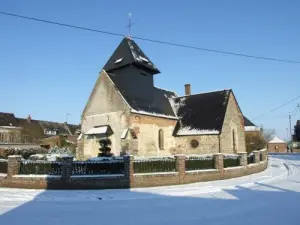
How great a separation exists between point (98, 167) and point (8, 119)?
148 feet

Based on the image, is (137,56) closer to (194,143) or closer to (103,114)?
(103,114)

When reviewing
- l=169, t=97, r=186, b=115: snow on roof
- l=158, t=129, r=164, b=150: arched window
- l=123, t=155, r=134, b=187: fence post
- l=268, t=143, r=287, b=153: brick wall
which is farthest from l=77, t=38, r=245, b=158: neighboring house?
l=268, t=143, r=287, b=153: brick wall

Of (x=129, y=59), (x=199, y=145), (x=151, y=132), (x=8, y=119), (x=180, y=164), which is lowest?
(x=180, y=164)

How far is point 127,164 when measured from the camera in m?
14.6

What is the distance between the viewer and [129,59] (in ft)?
89.4

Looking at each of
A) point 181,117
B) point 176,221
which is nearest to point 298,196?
point 176,221

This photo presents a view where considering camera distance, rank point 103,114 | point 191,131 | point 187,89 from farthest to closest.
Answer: point 187,89, point 191,131, point 103,114

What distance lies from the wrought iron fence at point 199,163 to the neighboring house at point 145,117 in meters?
7.13

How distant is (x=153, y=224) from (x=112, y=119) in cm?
1774

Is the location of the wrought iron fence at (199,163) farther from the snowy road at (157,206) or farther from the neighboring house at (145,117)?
the neighboring house at (145,117)

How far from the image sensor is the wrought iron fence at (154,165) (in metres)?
15.0

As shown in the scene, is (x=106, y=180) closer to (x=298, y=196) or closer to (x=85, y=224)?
(x=85, y=224)

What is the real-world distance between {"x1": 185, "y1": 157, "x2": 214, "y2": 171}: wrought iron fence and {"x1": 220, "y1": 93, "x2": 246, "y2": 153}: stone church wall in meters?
8.76

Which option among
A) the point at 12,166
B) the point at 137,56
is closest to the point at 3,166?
the point at 12,166
